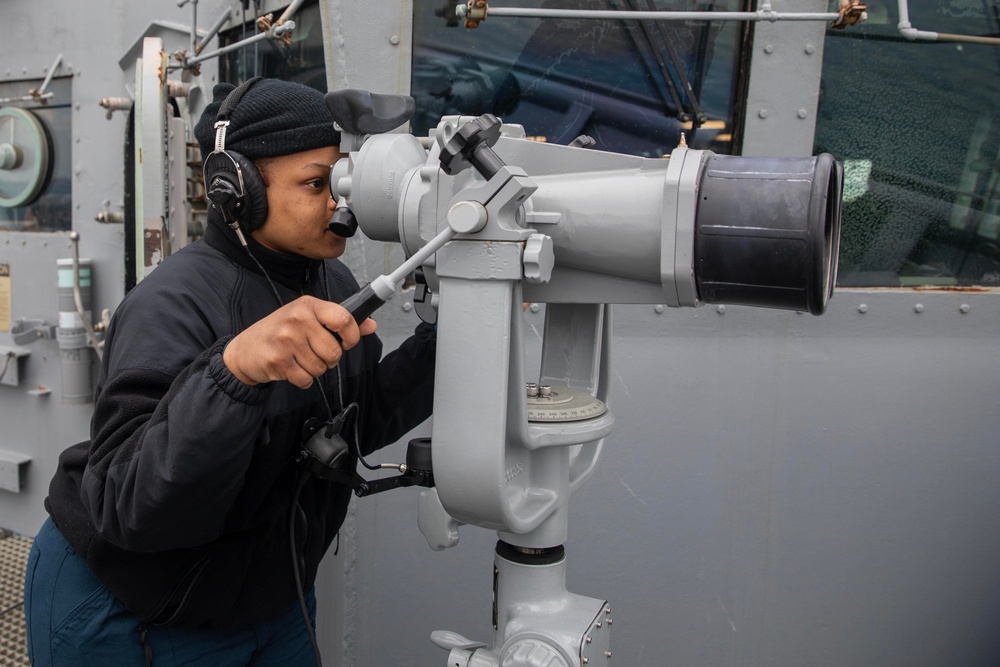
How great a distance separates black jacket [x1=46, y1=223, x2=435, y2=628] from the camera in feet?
3.60

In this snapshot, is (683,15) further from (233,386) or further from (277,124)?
(233,386)

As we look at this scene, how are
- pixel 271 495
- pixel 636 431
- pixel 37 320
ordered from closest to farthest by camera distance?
1. pixel 271 495
2. pixel 636 431
3. pixel 37 320

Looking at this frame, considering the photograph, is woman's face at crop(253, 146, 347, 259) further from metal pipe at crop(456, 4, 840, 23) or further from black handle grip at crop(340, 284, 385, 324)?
metal pipe at crop(456, 4, 840, 23)

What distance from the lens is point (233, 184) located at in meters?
1.31

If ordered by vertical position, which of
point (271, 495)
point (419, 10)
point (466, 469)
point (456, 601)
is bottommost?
point (456, 601)

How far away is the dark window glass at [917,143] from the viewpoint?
1.95 meters

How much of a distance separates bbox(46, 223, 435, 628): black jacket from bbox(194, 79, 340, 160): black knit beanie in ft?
0.58

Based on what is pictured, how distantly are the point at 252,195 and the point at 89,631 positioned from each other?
2.69 ft

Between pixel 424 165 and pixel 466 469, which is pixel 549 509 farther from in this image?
pixel 424 165

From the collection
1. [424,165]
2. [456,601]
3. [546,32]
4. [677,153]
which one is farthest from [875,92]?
[456,601]

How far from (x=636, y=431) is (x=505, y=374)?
3.51ft

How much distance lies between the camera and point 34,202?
3578 mm

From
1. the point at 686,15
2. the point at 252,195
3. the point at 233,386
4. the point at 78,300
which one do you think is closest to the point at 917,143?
the point at 686,15

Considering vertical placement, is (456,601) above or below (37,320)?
below
